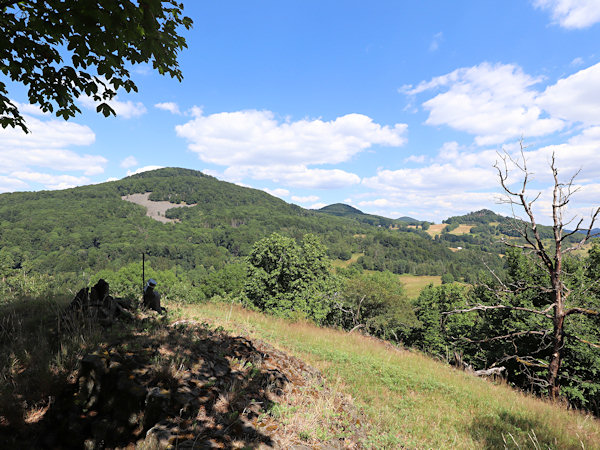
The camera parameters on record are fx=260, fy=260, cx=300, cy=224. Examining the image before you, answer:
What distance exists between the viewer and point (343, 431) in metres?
4.27

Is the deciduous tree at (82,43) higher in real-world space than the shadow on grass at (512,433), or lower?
higher

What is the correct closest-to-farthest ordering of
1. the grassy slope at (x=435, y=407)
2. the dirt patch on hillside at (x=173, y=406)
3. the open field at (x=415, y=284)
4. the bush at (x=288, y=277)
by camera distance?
the dirt patch on hillside at (x=173, y=406), the grassy slope at (x=435, y=407), the bush at (x=288, y=277), the open field at (x=415, y=284)

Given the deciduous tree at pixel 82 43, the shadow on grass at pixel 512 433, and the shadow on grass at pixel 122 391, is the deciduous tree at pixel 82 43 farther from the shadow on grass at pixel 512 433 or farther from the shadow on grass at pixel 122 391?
the shadow on grass at pixel 512 433

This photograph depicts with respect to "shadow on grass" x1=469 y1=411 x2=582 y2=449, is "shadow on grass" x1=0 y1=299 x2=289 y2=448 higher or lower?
higher

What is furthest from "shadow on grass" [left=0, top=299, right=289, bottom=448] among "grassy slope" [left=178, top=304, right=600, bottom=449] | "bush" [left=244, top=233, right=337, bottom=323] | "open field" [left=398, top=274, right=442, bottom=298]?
"open field" [left=398, top=274, right=442, bottom=298]

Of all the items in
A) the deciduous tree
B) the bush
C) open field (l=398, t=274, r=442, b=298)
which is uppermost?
the deciduous tree

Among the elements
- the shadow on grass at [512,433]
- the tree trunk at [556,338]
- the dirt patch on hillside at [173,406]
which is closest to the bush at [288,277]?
the tree trunk at [556,338]

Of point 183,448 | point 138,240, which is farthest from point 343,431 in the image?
point 138,240

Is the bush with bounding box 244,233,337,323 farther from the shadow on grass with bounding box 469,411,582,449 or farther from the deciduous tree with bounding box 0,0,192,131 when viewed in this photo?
the deciduous tree with bounding box 0,0,192,131

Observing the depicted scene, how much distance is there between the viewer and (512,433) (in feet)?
17.5

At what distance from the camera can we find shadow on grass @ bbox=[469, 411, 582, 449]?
488 centimetres

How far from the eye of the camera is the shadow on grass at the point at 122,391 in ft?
10.3

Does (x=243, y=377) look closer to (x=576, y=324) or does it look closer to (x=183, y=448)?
(x=183, y=448)

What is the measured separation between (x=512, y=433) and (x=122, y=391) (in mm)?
7292
